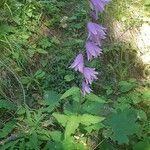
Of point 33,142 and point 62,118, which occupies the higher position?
point 62,118

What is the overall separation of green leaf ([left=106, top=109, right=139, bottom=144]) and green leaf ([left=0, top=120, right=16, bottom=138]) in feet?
2.74

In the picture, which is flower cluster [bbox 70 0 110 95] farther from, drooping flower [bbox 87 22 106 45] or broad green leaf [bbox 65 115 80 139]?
broad green leaf [bbox 65 115 80 139]

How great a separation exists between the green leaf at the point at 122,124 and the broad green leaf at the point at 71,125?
28 cm

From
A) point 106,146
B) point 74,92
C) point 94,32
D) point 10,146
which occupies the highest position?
point 94,32

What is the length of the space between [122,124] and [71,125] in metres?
0.40

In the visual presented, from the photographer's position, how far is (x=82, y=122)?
2.97 metres

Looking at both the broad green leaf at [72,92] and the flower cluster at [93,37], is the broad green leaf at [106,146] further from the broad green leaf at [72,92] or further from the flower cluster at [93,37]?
the flower cluster at [93,37]

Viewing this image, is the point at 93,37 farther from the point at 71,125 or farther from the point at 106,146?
the point at 106,146

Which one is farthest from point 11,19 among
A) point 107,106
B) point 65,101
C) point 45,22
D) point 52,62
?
point 107,106

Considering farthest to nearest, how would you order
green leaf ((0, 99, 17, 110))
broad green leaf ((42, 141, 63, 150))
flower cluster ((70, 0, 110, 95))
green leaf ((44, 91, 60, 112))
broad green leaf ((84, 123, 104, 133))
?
green leaf ((0, 99, 17, 110)) < green leaf ((44, 91, 60, 112)) < broad green leaf ((84, 123, 104, 133)) < broad green leaf ((42, 141, 63, 150)) < flower cluster ((70, 0, 110, 95))

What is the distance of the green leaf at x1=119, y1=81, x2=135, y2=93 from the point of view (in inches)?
151

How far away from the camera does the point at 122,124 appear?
9.91ft

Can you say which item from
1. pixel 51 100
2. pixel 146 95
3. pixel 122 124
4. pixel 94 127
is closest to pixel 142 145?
pixel 122 124

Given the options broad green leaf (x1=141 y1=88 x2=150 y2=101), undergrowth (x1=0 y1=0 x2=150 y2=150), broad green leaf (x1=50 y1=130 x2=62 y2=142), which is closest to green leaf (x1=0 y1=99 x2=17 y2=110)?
undergrowth (x1=0 y1=0 x2=150 y2=150)
